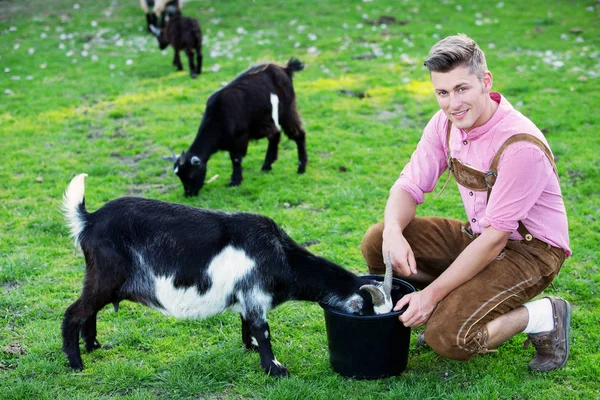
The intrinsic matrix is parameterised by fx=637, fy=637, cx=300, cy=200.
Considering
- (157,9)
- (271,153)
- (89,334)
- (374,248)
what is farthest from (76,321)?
(157,9)

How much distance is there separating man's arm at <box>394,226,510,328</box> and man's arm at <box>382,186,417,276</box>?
27 centimetres

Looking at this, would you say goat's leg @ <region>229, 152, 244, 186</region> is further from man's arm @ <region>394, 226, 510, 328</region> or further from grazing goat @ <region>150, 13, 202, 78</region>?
grazing goat @ <region>150, 13, 202, 78</region>

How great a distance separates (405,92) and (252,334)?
21.8 ft

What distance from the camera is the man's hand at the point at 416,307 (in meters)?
3.46

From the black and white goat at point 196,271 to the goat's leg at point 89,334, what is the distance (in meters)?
0.15

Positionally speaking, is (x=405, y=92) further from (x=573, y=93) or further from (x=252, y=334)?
(x=252, y=334)

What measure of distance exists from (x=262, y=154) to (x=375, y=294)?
188 inches

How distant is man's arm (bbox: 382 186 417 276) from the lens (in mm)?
3779

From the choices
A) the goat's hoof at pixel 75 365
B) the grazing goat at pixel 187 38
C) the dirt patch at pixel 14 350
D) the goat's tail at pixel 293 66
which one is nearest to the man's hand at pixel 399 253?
the goat's hoof at pixel 75 365

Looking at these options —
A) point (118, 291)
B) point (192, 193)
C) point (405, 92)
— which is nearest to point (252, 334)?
point (118, 291)

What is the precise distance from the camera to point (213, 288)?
3777mm

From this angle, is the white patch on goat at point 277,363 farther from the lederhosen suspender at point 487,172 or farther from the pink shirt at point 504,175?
the lederhosen suspender at point 487,172

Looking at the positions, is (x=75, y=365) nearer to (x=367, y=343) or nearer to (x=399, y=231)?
(x=367, y=343)

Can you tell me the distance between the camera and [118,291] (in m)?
3.76
